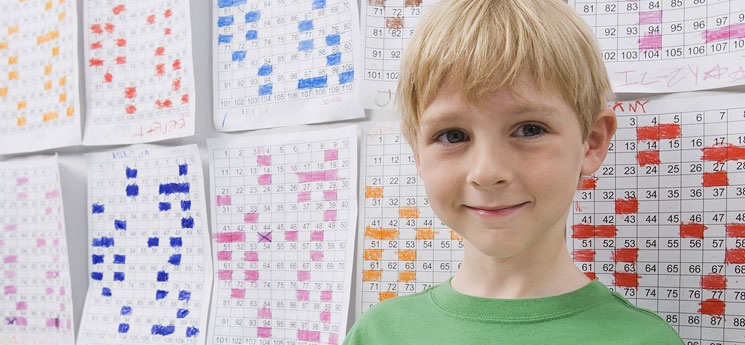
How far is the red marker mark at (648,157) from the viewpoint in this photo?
0.67 m

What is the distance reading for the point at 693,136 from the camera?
0.66 metres

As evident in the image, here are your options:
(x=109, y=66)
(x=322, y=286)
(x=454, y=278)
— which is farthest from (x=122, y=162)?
(x=454, y=278)

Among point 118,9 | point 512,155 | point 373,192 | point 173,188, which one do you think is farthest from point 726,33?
point 118,9

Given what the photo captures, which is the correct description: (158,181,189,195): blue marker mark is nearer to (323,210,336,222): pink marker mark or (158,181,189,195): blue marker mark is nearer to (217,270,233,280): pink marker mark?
(217,270,233,280): pink marker mark

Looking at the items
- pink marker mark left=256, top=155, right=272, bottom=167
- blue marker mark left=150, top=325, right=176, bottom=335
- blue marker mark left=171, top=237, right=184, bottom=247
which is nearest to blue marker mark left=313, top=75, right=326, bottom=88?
pink marker mark left=256, top=155, right=272, bottom=167

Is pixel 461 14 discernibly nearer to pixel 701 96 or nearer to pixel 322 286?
pixel 701 96

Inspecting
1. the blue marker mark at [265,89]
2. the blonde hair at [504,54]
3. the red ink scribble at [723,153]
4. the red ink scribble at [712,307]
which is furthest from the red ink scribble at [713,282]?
Result: the blue marker mark at [265,89]

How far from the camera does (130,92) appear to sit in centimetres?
100

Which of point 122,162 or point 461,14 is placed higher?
point 461,14

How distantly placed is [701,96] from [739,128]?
49mm

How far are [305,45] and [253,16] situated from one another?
10 centimetres

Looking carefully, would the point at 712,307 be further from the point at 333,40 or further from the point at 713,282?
the point at 333,40

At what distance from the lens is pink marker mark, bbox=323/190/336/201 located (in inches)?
32.8

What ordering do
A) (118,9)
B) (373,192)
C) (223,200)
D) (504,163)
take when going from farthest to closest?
1. (118,9)
2. (223,200)
3. (373,192)
4. (504,163)
